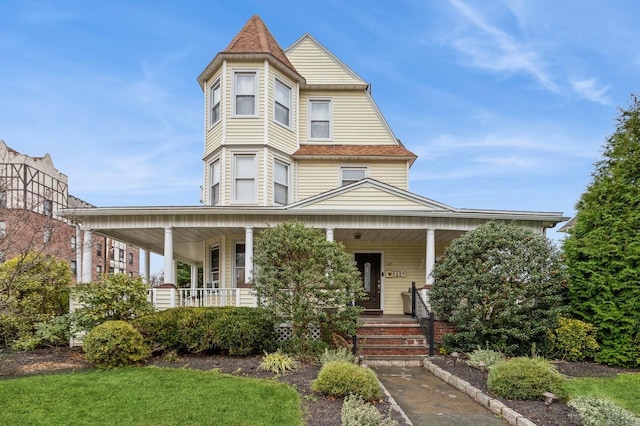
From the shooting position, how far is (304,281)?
337 inches

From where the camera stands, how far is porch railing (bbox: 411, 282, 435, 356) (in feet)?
32.2

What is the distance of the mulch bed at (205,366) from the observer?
5.73 m

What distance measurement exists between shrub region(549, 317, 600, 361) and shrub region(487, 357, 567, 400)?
11.2 feet

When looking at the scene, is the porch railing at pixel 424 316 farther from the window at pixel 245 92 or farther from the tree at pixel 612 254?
the window at pixel 245 92

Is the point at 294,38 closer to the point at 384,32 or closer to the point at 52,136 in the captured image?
the point at 384,32

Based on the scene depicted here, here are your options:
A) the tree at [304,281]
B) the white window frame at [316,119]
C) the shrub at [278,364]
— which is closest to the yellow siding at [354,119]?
the white window frame at [316,119]

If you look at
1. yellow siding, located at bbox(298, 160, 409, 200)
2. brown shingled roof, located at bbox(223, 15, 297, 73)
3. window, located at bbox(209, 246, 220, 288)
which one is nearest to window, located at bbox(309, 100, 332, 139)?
yellow siding, located at bbox(298, 160, 409, 200)

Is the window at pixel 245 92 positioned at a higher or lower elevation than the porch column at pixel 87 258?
higher

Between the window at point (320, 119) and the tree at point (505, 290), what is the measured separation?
24.4ft

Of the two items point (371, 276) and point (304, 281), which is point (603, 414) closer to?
point (304, 281)

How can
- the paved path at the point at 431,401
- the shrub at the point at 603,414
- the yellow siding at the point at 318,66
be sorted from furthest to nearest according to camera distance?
the yellow siding at the point at 318,66, the paved path at the point at 431,401, the shrub at the point at 603,414

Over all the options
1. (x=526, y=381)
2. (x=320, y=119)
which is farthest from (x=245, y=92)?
(x=526, y=381)

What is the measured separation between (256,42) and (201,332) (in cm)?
998

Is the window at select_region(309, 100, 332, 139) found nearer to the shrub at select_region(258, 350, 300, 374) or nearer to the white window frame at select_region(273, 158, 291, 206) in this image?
the white window frame at select_region(273, 158, 291, 206)
